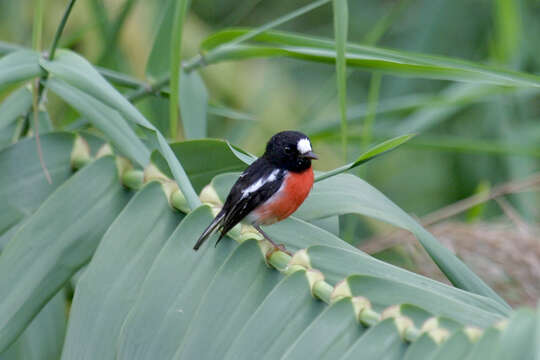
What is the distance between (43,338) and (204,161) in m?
0.58

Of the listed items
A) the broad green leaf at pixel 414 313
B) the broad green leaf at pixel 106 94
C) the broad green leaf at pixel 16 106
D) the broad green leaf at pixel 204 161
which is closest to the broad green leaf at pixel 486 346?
the broad green leaf at pixel 414 313

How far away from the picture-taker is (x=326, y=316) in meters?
1.08

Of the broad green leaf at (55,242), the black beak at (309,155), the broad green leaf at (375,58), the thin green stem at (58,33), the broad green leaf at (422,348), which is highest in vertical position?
the broad green leaf at (375,58)

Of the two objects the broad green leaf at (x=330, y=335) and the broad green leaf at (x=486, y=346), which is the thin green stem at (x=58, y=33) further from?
the broad green leaf at (x=486, y=346)

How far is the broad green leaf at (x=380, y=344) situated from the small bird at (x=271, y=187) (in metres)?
0.35

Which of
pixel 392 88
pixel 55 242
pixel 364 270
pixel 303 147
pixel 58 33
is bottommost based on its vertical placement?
pixel 55 242

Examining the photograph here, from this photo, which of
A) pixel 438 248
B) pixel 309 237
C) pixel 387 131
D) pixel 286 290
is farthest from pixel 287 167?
pixel 387 131

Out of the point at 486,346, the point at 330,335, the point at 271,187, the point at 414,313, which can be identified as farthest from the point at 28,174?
the point at 486,346

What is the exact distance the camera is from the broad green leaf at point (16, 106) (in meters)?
1.70

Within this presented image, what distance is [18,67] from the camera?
154 cm

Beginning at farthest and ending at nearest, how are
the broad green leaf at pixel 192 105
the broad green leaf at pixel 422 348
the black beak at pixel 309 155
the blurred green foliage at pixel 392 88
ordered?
the blurred green foliage at pixel 392 88
the broad green leaf at pixel 192 105
the black beak at pixel 309 155
the broad green leaf at pixel 422 348

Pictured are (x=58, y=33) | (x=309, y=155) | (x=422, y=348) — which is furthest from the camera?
(x=309, y=155)

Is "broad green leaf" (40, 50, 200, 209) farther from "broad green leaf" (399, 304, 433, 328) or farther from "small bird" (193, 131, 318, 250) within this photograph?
"broad green leaf" (399, 304, 433, 328)

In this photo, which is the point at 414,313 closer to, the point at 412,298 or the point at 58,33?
the point at 412,298
